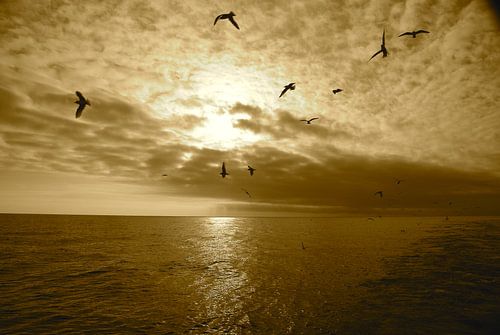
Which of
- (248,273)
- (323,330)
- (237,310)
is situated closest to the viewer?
(323,330)

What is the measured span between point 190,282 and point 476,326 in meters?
23.0

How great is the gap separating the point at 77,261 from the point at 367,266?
39789mm

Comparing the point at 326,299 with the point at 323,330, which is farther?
the point at 326,299

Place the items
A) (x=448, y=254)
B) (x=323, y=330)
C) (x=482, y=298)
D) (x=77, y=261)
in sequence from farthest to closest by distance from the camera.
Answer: (x=448, y=254) < (x=77, y=261) < (x=482, y=298) < (x=323, y=330)

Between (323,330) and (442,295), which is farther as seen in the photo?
(442,295)

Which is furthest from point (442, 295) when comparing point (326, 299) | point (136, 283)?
point (136, 283)

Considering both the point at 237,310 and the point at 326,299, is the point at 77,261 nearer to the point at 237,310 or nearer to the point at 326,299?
the point at 237,310

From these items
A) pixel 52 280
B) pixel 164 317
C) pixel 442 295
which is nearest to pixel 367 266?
pixel 442 295

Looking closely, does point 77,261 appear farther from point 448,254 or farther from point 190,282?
point 448,254

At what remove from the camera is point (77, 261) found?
42.2 metres

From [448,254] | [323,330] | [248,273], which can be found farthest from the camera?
[448,254]

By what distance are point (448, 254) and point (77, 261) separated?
56857 mm

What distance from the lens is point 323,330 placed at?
17.7 m

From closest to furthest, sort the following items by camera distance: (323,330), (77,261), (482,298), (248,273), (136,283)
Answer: (323,330) < (482,298) < (136,283) < (248,273) < (77,261)
